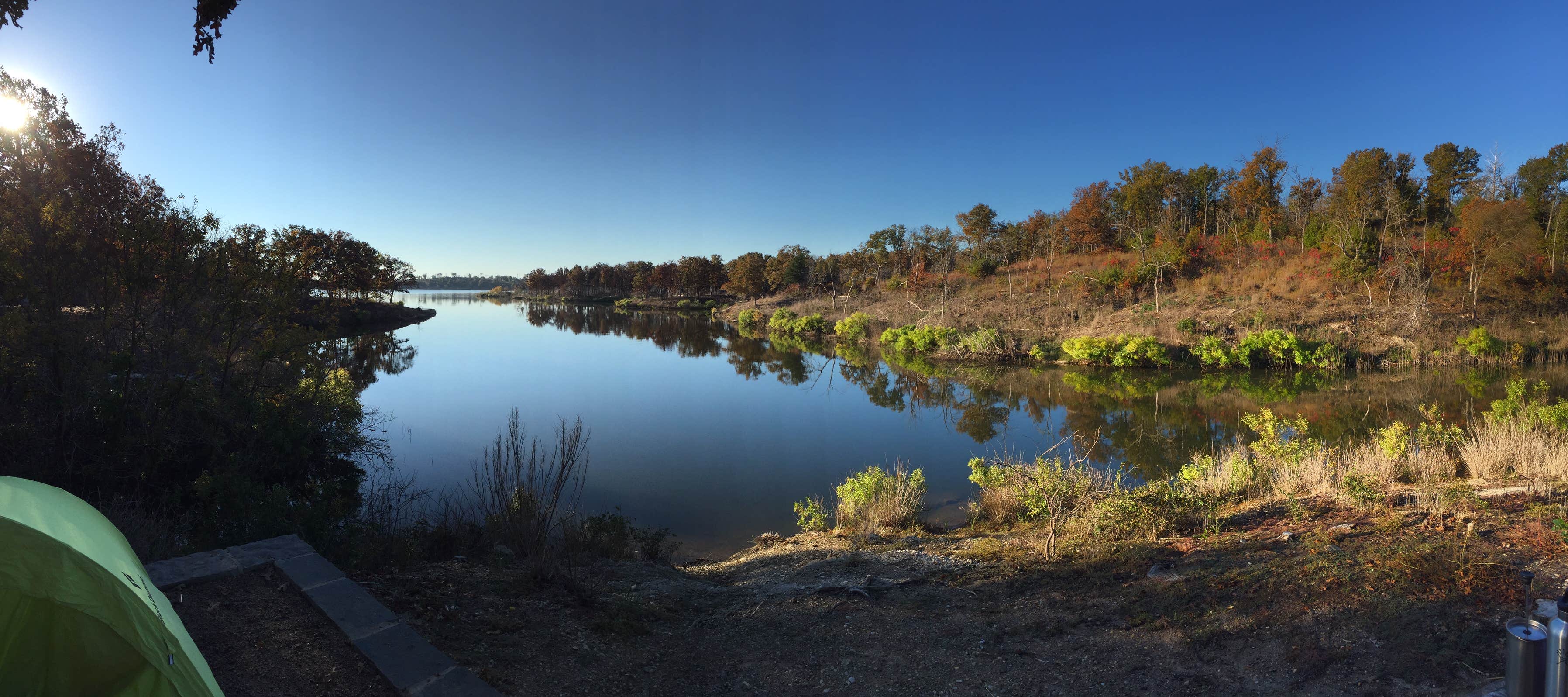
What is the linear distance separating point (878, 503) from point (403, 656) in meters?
5.58

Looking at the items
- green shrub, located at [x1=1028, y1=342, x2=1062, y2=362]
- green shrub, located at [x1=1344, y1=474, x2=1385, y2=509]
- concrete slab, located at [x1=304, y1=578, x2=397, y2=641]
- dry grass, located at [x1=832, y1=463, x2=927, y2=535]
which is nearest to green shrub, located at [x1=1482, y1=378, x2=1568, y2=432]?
green shrub, located at [x1=1344, y1=474, x2=1385, y2=509]

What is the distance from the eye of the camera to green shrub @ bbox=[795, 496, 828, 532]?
7703 mm

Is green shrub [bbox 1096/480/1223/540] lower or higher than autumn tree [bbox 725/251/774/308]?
lower

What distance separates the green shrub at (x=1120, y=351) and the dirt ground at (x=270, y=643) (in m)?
23.7

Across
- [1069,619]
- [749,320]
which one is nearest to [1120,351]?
[1069,619]

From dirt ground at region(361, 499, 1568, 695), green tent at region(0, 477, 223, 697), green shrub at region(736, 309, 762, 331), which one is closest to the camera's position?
green tent at region(0, 477, 223, 697)

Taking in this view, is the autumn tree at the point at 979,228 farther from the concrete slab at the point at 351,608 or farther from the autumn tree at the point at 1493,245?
the concrete slab at the point at 351,608

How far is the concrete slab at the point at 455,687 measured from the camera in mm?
2705

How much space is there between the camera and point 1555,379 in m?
16.7

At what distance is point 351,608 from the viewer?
3359mm

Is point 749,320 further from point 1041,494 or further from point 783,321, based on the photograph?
point 1041,494

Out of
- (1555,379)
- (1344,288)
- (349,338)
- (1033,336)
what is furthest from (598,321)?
(1555,379)

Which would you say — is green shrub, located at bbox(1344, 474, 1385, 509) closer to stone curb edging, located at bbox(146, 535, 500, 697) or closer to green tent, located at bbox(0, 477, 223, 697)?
stone curb edging, located at bbox(146, 535, 500, 697)

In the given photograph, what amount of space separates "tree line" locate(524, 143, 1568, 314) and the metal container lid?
89.8 ft
